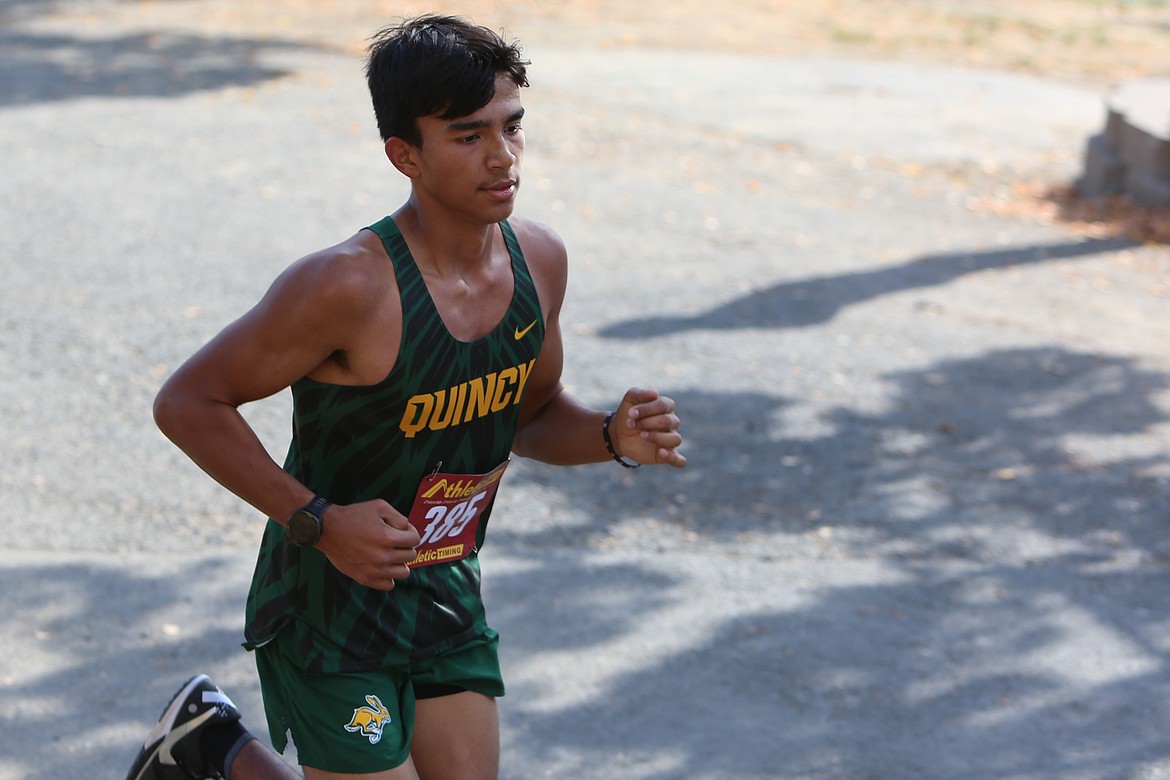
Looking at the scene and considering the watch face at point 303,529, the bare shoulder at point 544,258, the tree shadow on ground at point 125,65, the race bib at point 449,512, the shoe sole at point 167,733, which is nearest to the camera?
the watch face at point 303,529

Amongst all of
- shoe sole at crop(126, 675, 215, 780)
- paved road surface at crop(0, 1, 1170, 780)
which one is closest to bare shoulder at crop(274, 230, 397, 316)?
shoe sole at crop(126, 675, 215, 780)

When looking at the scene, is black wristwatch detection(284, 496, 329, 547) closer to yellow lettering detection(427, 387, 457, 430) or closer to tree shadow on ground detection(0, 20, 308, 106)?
yellow lettering detection(427, 387, 457, 430)

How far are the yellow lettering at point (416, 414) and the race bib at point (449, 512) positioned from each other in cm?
12

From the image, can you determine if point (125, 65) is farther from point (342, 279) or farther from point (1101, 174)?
point (342, 279)

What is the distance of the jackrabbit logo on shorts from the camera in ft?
9.01

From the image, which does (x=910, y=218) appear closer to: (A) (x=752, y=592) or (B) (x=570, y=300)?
(B) (x=570, y=300)

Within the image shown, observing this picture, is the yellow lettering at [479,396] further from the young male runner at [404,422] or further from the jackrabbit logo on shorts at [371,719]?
the jackrabbit logo on shorts at [371,719]

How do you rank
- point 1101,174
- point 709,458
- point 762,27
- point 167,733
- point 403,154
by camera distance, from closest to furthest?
point 403,154
point 167,733
point 709,458
point 1101,174
point 762,27

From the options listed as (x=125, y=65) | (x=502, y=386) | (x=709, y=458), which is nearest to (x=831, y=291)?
(x=709, y=458)

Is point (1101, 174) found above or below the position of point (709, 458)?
above

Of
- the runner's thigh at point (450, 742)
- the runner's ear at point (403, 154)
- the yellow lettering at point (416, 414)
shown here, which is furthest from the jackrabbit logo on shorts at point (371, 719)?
the runner's ear at point (403, 154)

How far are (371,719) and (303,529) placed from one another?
0.45 m

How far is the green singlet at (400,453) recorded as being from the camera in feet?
8.84

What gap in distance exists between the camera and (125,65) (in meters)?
12.6
